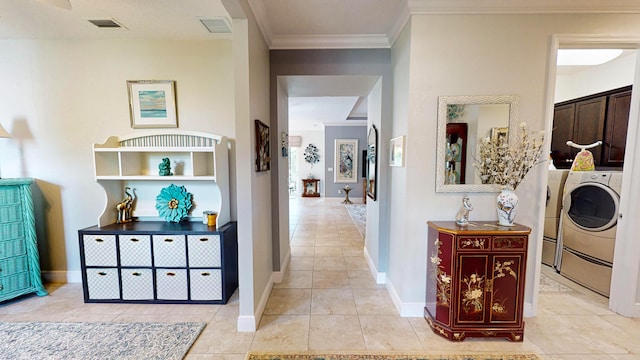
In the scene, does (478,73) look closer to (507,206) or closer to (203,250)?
(507,206)

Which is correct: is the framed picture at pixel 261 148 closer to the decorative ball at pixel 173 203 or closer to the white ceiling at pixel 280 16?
the white ceiling at pixel 280 16

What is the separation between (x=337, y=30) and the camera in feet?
7.93

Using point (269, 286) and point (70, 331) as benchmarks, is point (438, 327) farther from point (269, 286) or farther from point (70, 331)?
point (70, 331)

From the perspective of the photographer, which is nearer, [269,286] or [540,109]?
[540,109]

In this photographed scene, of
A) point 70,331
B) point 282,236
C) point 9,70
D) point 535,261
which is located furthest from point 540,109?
point 9,70

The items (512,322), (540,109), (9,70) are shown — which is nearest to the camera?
(512,322)

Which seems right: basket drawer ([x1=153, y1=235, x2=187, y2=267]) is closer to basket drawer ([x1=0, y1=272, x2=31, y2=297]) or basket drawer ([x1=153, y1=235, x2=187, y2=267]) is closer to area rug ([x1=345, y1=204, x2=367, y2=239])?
basket drawer ([x1=0, y1=272, x2=31, y2=297])

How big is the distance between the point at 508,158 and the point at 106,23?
12.0 ft

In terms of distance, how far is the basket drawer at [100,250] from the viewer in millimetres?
2301

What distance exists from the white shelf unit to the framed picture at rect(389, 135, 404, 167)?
5.57 ft

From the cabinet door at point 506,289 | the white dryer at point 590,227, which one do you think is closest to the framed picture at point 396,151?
the cabinet door at point 506,289

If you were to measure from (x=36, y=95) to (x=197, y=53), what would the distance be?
1756mm

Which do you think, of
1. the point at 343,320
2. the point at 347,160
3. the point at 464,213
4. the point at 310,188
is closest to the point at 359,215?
the point at 347,160

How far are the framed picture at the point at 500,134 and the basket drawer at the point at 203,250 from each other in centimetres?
255
